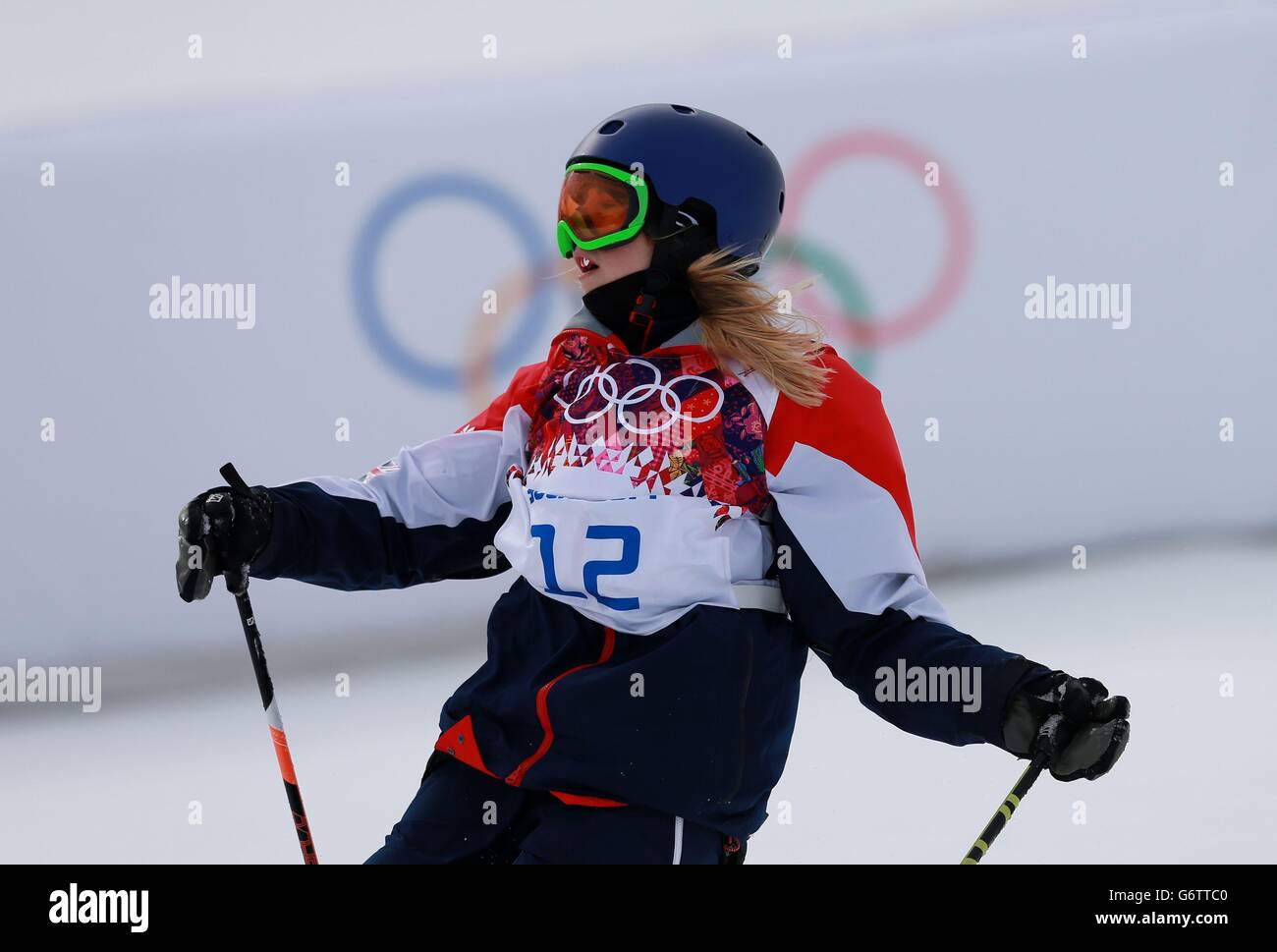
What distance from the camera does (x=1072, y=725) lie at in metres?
1.59

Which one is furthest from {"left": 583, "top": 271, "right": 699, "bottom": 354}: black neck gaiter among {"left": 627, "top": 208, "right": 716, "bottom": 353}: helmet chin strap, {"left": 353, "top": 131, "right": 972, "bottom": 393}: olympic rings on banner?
{"left": 353, "top": 131, "right": 972, "bottom": 393}: olympic rings on banner

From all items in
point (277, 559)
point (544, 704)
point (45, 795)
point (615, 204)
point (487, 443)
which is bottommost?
point (45, 795)

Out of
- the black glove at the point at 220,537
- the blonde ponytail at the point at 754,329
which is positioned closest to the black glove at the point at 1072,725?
the blonde ponytail at the point at 754,329

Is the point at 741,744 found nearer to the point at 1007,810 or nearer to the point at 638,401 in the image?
the point at 1007,810

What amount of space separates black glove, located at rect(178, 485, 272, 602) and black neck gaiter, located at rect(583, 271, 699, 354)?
54 cm

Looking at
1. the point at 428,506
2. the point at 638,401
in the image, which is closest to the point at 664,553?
the point at 638,401

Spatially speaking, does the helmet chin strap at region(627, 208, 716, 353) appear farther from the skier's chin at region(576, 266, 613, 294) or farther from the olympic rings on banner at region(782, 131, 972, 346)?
the olympic rings on banner at region(782, 131, 972, 346)

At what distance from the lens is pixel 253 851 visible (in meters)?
2.87

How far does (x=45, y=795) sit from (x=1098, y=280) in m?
3.36

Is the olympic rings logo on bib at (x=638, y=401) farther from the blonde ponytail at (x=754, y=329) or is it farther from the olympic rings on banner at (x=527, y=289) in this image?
the olympic rings on banner at (x=527, y=289)
